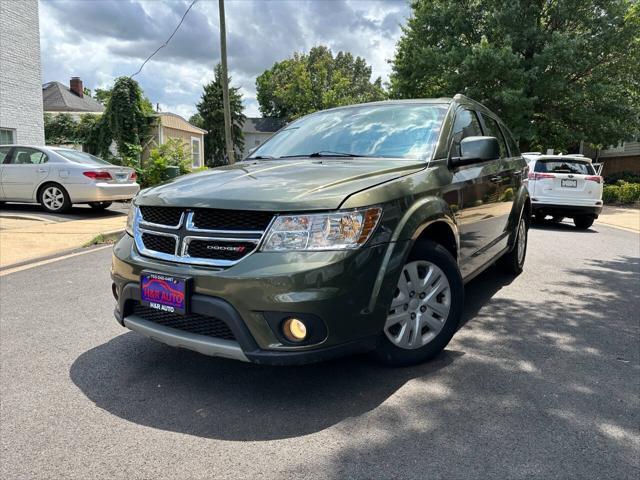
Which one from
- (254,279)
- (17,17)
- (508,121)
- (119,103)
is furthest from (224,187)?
(119,103)

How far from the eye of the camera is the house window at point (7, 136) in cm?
1548

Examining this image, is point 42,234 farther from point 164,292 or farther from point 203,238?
point 203,238

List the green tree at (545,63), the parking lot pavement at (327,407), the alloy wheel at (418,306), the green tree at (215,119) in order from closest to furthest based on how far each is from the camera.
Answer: the parking lot pavement at (327,407), the alloy wheel at (418,306), the green tree at (545,63), the green tree at (215,119)

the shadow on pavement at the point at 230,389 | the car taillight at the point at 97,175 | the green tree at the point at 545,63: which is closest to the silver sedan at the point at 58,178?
the car taillight at the point at 97,175

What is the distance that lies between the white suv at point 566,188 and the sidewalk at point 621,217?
1596 mm

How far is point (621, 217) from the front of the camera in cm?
1415

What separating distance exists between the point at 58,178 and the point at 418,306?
966 centimetres

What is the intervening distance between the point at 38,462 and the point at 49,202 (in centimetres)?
974

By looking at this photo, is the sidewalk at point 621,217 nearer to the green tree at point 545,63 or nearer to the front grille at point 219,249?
the green tree at point 545,63

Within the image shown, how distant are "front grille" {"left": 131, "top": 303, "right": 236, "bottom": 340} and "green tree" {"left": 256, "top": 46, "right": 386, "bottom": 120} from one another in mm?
42197

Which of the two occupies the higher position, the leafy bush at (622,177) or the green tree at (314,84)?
the green tree at (314,84)

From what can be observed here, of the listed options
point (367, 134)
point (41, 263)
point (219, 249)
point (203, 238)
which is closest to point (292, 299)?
point (219, 249)

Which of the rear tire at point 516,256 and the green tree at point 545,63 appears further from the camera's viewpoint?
the green tree at point 545,63

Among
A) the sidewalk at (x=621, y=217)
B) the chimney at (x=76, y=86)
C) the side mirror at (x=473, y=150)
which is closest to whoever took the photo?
the side mirror at (x=473, y=150)
